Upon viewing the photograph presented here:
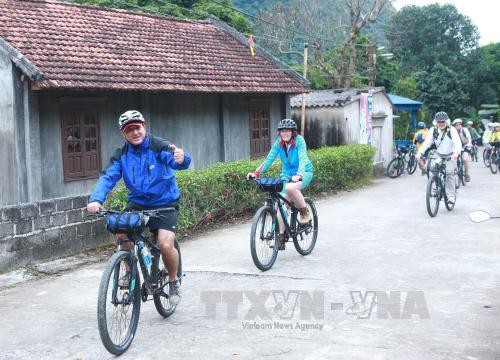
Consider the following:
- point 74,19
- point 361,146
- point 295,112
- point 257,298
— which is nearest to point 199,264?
point 257,298

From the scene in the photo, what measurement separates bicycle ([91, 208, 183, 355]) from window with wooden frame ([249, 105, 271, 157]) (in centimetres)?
1352

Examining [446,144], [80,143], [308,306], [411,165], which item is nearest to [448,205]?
[446,144]

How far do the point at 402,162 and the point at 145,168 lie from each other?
1781 centimetres

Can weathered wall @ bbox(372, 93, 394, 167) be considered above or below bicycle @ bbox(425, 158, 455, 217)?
above

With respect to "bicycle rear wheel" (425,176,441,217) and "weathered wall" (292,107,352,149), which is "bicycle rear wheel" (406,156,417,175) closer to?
"weathered wall" (292,107,352,149)

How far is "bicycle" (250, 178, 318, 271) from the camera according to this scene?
7645mm

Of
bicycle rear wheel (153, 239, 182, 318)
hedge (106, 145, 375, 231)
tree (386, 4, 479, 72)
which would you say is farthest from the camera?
tree (386, 4, 479, 72)

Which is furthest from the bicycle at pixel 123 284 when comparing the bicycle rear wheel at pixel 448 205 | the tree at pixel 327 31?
the tree at pixel 327 31

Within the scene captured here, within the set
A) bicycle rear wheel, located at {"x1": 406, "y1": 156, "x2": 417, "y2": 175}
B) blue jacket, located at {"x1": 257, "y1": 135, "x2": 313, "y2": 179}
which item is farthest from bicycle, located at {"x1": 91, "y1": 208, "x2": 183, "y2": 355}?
bicycle rear wheel, located at {"x1": 406, "y1": 156, "x2": 417, "y2": 175}

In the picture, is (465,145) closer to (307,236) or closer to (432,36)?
(307,236)

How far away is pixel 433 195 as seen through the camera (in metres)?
12.2

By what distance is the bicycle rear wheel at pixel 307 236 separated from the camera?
8562 mm

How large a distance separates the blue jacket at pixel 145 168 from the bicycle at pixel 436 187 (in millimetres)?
7510

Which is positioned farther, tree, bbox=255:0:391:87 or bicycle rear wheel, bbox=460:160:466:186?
tree, bbox=255:0:391:87
